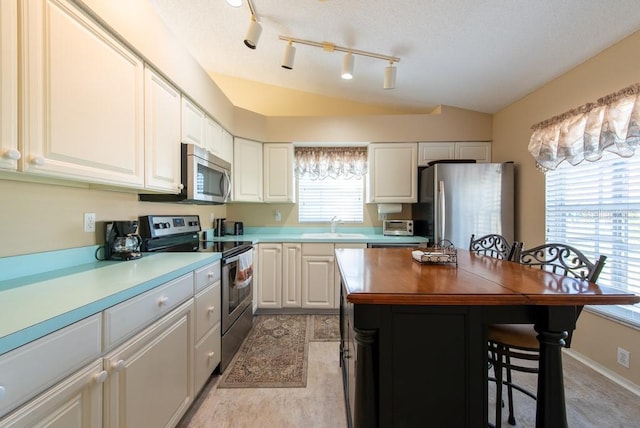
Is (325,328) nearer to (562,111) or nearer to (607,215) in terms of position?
(607,215)

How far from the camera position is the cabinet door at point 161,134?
160 centimetres

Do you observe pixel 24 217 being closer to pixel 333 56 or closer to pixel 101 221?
pixel 101 221

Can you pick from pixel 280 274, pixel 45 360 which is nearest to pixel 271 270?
pixel 280 274

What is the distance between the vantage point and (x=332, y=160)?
3.45 m

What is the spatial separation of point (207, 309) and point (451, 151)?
10.2ft

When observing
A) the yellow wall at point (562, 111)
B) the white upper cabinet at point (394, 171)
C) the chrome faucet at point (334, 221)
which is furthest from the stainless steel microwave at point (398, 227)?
the yellow wall at point (562, 111)

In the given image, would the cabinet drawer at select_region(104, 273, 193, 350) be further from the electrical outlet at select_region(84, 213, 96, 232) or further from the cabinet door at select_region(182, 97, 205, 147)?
the cabinet door at select_region(182, 97, 205, 147)

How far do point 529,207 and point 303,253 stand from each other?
239 cm

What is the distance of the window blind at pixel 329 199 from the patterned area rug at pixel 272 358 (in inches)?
56.3

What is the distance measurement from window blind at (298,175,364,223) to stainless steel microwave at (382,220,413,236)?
1.45 feet

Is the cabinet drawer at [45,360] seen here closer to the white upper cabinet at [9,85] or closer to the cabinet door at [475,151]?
the white upper cabinet at [9,85]

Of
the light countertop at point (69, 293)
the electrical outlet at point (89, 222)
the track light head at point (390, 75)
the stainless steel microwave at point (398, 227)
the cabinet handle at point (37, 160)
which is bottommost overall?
the light countertop at point (69, 293)

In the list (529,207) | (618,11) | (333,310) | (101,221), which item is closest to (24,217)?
(101,221)

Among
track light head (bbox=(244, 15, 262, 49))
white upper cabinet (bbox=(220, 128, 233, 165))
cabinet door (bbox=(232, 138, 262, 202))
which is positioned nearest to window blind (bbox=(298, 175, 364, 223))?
cabinet door (bbox=(232, 138, 262, 202))
